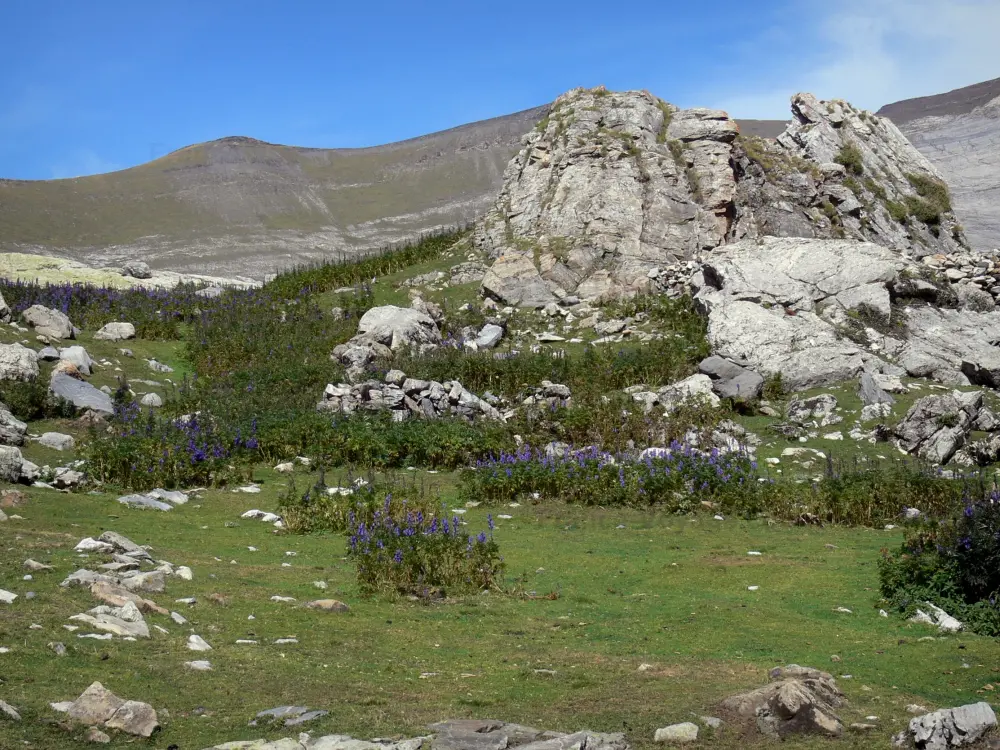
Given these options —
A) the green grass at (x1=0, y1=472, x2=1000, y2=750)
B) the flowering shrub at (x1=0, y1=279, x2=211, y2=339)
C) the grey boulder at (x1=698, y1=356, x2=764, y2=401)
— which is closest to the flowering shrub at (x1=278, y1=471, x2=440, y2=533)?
the green grass at (x1=0, y1=472, x2=1000, y2=750)

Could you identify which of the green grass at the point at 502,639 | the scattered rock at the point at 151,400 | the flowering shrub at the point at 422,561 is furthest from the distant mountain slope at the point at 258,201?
the flowering shrub at the point at 422,561

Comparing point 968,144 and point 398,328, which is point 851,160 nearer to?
point 968,144

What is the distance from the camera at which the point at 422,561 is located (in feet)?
31.9

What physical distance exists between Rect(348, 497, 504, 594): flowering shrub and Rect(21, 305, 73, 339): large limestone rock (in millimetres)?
14628

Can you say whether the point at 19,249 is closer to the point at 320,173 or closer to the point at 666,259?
the point at 320,173

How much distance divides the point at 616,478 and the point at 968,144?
3487 cm

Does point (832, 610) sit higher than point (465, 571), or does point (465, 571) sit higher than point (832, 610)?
point (465, 571)

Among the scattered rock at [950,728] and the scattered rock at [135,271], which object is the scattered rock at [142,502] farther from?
the scattered rock at [135,271]

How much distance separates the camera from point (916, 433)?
1612cm

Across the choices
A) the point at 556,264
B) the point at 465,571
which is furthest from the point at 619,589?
the point at 556,264

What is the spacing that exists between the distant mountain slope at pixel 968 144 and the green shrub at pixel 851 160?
19.8 ft

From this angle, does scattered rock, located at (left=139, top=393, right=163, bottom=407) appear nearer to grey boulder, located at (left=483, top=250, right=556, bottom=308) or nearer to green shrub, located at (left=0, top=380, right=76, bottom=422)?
green shrub, located at (left=0, top=380, right=76, bottom=422)

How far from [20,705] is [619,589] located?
625 cm

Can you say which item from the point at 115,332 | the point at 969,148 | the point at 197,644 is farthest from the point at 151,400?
the point at 969,148
